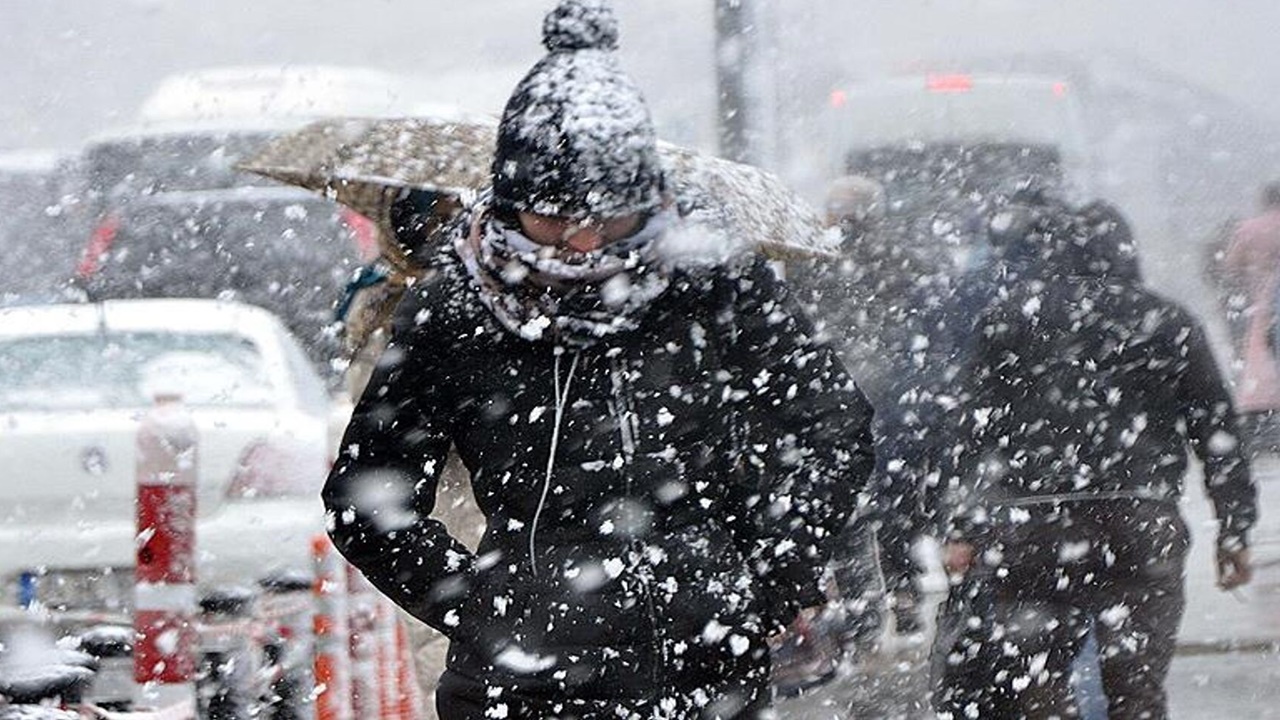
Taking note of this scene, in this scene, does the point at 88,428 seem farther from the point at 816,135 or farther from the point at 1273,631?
the point at 816,135

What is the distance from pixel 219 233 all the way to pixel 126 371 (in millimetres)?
8263

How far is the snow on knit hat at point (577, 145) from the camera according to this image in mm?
3461

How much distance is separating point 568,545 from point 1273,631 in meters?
5.93

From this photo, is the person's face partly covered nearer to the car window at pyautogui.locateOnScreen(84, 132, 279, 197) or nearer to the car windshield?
the car windshield

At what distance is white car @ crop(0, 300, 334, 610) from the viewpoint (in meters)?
8.11

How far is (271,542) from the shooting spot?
8336 mm

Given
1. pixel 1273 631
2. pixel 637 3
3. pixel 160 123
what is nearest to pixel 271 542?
pixel 1273 631

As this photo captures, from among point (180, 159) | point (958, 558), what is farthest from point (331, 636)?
point (180, 159)

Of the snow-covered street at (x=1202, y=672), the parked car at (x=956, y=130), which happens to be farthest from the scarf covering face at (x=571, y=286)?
the parked car at (x=956, y=130)

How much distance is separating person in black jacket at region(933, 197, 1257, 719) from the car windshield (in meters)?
4.16

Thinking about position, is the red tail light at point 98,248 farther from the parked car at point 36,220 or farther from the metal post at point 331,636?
the metal post at point 331,636

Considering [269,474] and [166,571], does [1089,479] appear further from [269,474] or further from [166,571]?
[269,474]

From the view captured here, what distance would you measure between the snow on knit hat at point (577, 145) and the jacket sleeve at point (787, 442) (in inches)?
9.8

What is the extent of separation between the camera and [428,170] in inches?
223
